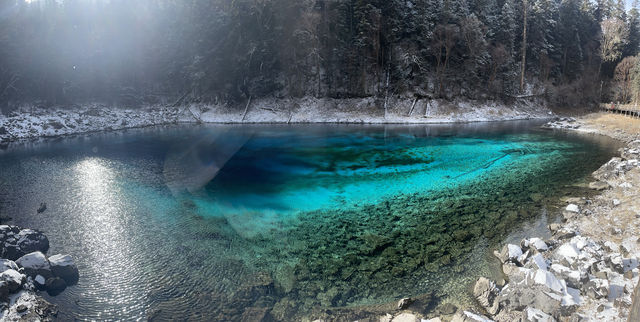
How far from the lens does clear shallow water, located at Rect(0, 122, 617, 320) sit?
7.66m

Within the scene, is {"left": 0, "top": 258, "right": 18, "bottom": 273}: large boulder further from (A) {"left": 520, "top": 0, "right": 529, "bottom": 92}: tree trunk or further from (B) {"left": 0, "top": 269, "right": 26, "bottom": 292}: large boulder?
(A) {"left": 520, "top": 0, "right": 529, "bottom": 92}: tree trunk

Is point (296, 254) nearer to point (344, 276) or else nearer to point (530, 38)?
point (344, 276)

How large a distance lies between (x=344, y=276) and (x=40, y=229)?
11.6 metres

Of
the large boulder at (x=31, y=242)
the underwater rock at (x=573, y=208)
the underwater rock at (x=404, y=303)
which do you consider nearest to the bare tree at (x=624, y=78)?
the underwater rock at (x=573, y=208)

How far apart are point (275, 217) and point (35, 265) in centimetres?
724

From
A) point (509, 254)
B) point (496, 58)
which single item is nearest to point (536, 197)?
point (509, 254)

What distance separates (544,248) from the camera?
8242 mm

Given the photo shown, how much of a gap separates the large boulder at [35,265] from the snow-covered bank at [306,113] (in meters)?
38.9

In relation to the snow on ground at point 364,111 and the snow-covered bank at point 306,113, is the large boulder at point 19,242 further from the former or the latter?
the snow on ground at point 364,111

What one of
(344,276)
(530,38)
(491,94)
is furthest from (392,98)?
(344,276)

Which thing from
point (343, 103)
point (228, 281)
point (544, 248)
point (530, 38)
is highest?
point (530, 38)

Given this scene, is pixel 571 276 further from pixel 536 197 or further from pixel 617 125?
pixel 617 125

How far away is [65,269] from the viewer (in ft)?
27.6

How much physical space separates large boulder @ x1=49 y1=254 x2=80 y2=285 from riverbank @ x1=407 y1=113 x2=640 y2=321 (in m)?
9.58
